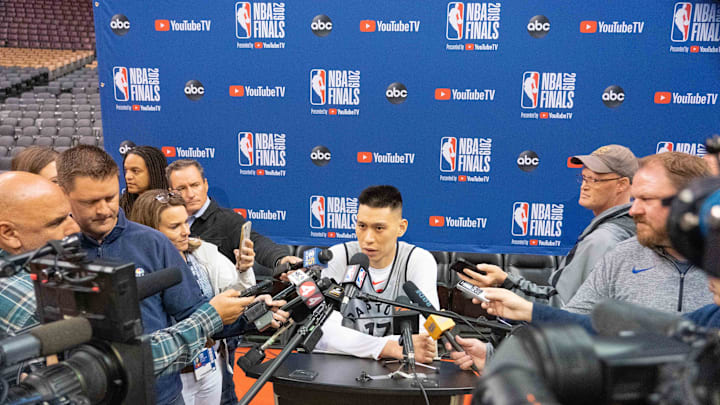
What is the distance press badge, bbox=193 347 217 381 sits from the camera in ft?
6.27

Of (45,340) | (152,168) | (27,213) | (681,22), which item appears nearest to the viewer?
(45,340)

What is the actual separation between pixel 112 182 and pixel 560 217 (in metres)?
3.12

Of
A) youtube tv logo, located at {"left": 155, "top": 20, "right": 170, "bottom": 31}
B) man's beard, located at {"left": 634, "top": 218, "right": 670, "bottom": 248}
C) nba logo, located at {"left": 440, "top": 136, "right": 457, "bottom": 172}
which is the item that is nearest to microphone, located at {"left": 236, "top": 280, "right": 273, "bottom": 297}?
man's beard, located at {"left": 634, "top": 218, "right": 670, "bottom": 248}

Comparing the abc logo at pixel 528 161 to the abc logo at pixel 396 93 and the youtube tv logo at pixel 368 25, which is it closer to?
the abc logo at pixel 396 93

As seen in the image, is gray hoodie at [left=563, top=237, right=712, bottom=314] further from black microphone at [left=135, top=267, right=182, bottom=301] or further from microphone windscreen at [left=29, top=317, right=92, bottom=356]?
microphone windscreen at [left=29, top=317, right=92, bottom=356]

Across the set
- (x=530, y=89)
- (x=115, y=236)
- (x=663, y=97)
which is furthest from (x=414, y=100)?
(x=115, y=236)

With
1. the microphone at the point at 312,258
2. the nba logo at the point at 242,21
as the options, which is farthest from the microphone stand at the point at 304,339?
the nba logo at the point at 242,21

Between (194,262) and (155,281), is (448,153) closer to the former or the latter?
(194,262)

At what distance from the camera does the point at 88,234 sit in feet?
4.91

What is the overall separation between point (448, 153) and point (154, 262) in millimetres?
2509

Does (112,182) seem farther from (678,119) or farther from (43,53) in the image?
(43,53)

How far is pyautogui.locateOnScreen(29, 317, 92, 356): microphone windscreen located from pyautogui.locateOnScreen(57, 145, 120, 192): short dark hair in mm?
879

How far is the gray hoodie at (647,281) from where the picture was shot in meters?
1.37

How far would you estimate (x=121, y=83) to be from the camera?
3752mm
